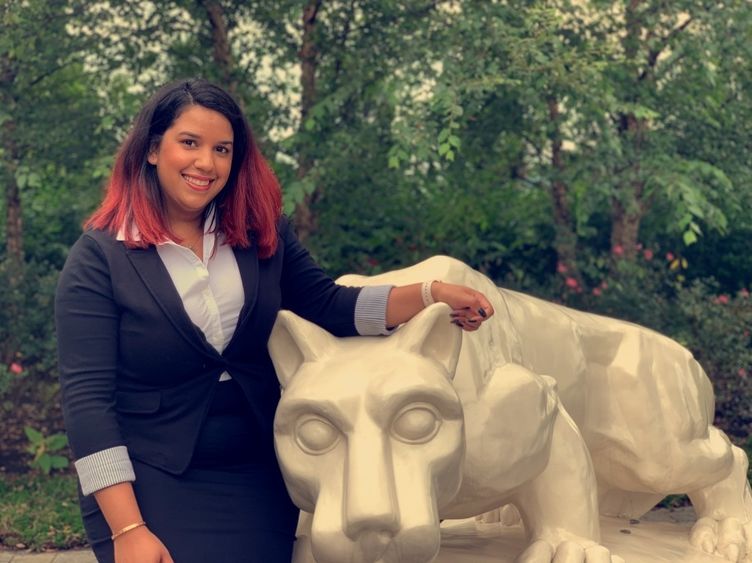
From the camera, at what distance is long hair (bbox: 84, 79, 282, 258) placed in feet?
8.76

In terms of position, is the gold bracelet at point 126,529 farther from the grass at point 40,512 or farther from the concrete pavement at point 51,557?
the grass at point 40,512

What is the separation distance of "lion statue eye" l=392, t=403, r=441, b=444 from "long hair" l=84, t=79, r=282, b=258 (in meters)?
0.65

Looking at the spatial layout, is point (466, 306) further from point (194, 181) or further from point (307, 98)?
point (307, 98)

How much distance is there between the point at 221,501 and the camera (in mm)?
2805

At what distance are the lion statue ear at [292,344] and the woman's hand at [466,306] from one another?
324 mm

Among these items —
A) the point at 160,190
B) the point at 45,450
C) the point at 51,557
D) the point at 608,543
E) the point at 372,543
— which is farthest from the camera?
the point at 45,450

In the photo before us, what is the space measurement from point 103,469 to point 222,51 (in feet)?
16.3

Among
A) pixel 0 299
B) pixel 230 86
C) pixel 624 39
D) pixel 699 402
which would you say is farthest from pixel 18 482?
pixel 624 39

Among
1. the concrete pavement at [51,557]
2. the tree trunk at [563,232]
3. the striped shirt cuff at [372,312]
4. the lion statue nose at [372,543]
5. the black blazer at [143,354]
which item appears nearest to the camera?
the lion statue nose at [372,543]

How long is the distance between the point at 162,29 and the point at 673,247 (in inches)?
163

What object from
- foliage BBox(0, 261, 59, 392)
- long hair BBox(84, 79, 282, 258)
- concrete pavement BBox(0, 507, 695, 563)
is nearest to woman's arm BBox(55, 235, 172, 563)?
long hair BBox(84, 79, 282, 258)

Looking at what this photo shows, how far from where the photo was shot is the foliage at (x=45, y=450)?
6.32m

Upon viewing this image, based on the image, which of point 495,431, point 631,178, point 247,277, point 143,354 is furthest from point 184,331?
point 631,178

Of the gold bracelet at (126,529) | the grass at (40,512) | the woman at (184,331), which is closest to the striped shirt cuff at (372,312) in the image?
the woman at (184,331)
